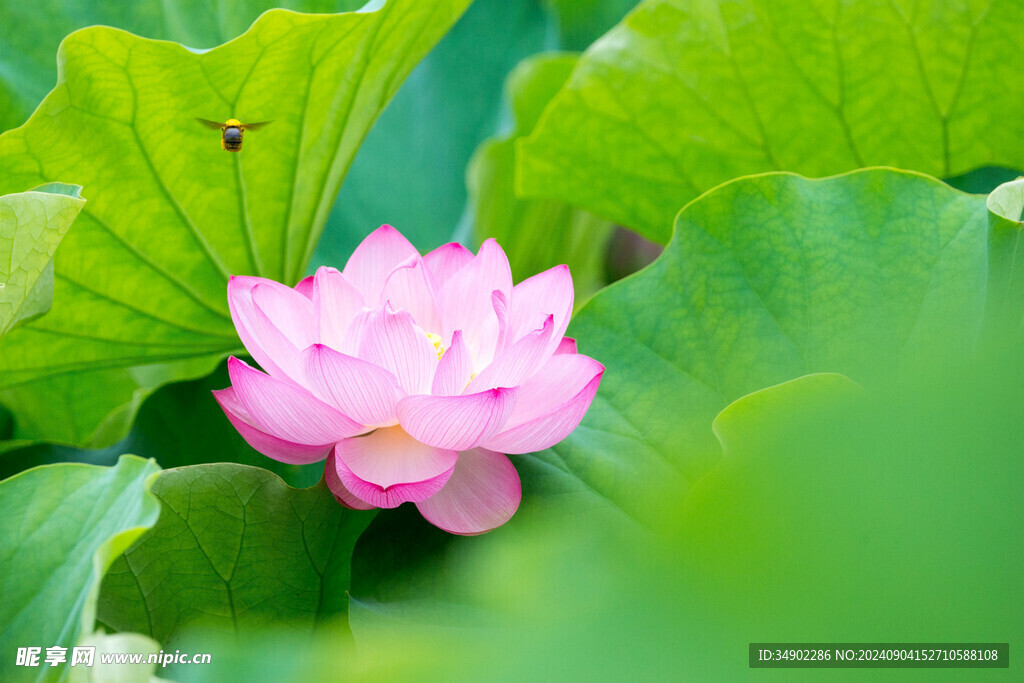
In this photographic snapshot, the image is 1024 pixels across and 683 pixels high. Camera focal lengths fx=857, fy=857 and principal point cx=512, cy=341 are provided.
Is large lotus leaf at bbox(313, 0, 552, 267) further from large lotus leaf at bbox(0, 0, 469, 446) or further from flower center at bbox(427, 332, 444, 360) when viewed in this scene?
flower center at bbox(427, 332, 444, 360)

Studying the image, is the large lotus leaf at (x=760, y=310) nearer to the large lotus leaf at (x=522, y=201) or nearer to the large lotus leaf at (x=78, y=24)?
the large lotus leaf at (x=522, y=201)

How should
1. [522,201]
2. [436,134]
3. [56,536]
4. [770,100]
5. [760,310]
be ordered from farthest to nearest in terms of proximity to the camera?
1. [436,134]
2. [522,201]
3. [770,100]
4. [760,310]
5. [56,536]

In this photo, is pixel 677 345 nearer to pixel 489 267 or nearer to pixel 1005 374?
pixel 489 267

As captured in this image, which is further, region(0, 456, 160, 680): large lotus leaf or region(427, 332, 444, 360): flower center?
region(427, 332, 444, 360): flower center

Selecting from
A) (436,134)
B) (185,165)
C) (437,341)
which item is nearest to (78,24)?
(185,165)

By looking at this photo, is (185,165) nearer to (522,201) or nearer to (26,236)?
(26,236)

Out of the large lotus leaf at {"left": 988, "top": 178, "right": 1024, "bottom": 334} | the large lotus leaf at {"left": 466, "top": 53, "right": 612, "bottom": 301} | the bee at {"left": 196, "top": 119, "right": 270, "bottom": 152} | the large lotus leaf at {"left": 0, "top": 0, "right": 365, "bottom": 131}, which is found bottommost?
the large lotus leaf at {"left": 466, "top": 53, "right": 612, "bottom": 301}

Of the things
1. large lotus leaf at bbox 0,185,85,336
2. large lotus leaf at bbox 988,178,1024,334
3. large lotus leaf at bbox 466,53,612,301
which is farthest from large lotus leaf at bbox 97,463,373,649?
large lotus leaf at bbox 466,53,612,301
